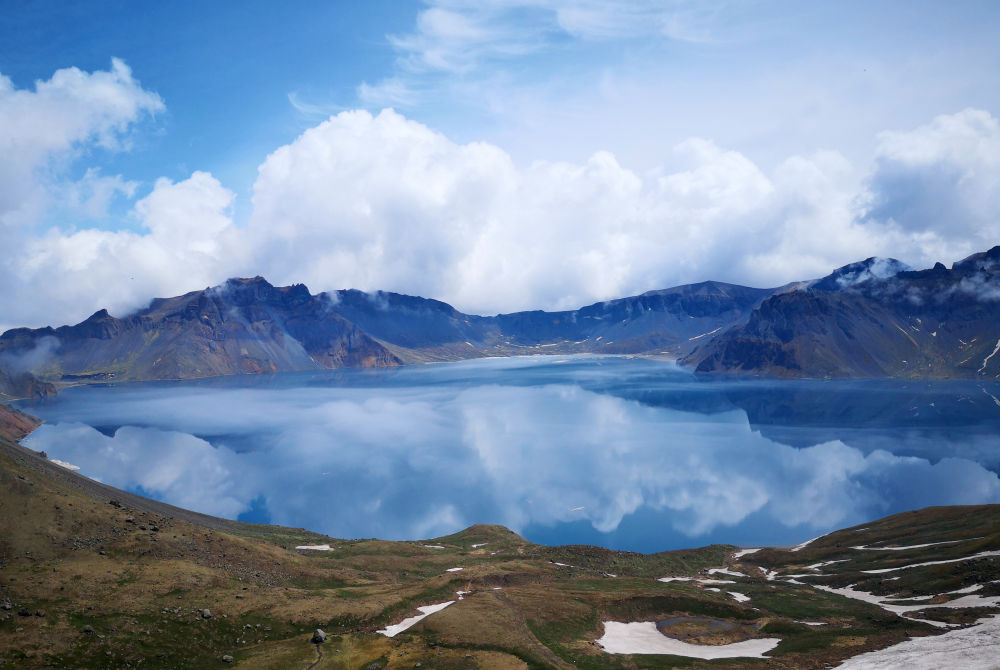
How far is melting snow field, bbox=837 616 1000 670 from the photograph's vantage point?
29078mm

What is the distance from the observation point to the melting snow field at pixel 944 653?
29.1 meters

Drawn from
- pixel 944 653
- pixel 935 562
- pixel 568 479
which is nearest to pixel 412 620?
pixel 944 653

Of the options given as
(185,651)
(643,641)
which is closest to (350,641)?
(185,651)

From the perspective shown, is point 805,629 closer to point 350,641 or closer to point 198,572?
point 350,641

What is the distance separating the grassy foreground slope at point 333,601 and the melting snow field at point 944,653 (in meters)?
2.87

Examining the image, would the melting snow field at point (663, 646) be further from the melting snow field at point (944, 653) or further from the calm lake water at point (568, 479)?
the calm lake water at point (568, 479)

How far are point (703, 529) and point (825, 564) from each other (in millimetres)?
32612

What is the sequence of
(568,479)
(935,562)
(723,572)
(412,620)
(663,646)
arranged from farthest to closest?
(568,479), (723,572), (935,562), (412,620), (663,646)

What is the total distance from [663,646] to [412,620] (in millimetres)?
21715

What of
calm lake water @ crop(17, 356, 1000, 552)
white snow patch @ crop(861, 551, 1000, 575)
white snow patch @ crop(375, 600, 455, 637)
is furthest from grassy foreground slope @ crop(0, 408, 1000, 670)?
calm lake water @ crop(17, 356, 1000, 552)

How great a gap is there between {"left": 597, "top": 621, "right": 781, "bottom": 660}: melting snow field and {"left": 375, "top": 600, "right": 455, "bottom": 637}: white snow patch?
576 inches

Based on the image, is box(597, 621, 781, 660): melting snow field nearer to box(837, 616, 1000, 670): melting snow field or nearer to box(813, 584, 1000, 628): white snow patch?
box(837, 616, 1000, 670): melting snow field

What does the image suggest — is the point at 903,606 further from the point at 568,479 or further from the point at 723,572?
the point at 568,479

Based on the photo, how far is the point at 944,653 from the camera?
102ft
